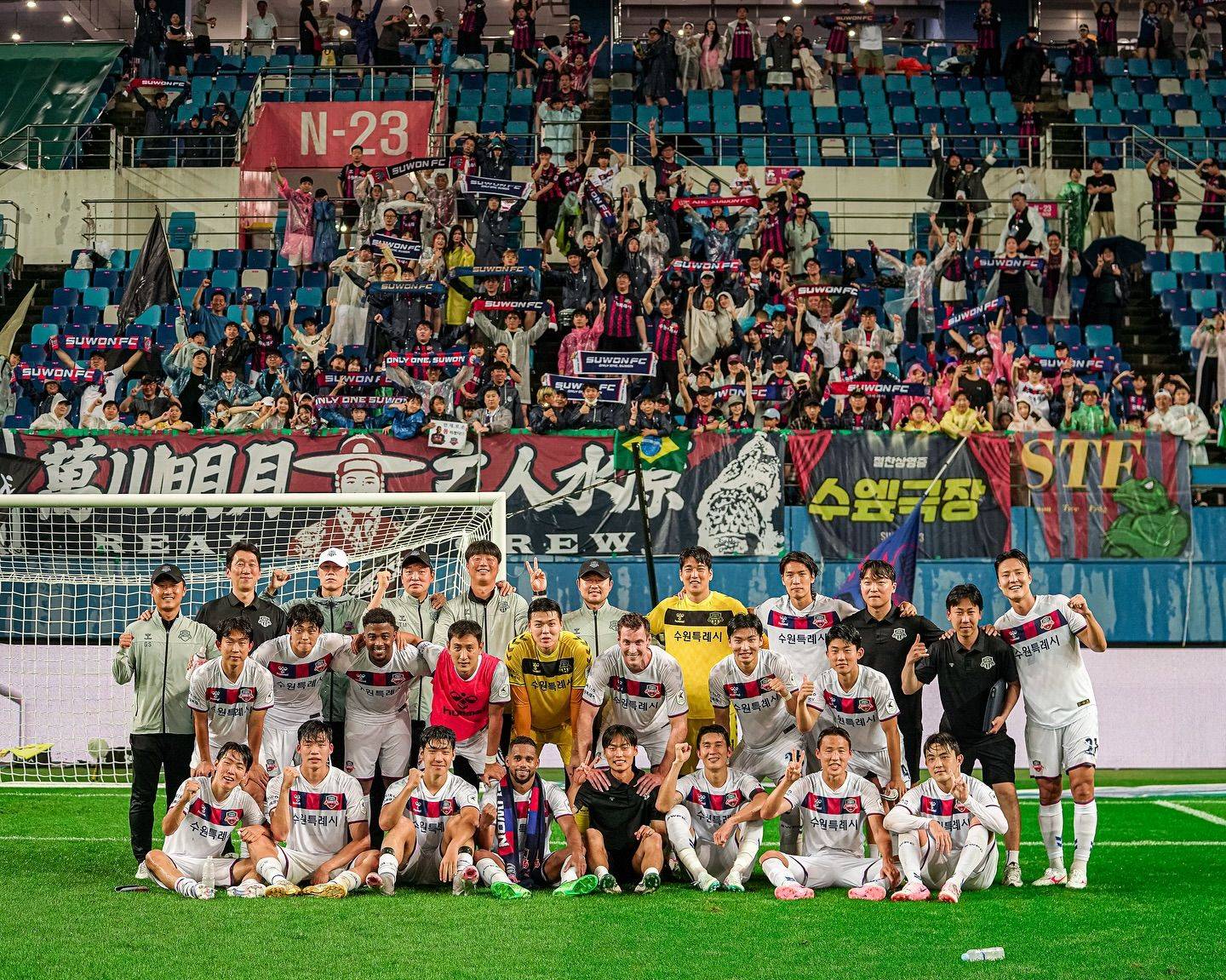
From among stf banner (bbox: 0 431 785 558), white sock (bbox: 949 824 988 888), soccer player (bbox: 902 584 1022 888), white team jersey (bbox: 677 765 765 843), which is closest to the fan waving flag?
stf banner (bbox: 0 431 785 558)

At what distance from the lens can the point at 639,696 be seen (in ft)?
30.6

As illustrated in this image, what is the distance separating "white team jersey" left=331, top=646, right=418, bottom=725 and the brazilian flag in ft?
23.7

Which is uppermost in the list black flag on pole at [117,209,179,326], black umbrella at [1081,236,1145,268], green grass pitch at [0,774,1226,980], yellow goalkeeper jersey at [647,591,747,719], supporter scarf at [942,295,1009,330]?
black umbrella at [1081,236,1145,268]

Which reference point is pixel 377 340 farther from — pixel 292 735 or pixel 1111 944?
pixel 1111 944

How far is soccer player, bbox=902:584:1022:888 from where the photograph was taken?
9.30 meters

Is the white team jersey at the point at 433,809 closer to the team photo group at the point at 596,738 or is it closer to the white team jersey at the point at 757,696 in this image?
the team photo group at the point at 596,738

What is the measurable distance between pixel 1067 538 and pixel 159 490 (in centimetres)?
1024

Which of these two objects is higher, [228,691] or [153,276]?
[153,276]

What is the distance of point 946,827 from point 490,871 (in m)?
2.79

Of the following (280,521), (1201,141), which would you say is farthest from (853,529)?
(1201,141)

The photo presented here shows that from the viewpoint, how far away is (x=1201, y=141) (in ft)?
84.9

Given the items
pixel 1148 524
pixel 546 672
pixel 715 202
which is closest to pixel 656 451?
pixel 1148 524

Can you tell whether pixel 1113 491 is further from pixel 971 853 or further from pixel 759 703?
pixel 971 853

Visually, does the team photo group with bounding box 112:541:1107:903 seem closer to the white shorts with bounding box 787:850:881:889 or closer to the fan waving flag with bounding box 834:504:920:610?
the white shorts with bounding box 787:850:881:889
